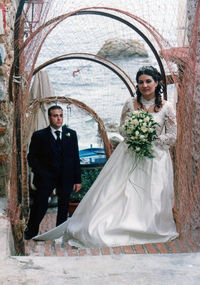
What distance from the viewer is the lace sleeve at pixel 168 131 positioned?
4.75m

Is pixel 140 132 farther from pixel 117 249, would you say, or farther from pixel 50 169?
pixel 50 169

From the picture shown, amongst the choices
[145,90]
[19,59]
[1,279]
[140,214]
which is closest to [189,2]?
[145,90]

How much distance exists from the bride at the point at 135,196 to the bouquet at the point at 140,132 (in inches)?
5.1

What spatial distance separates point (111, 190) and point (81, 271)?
205 centimetres

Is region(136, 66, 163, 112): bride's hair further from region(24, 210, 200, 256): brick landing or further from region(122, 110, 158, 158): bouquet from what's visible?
region(24, 210, 200, 256): brick landing

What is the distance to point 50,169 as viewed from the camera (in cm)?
566

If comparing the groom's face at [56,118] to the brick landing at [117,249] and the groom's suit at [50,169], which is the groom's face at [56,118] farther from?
the brick landing at [117,249]

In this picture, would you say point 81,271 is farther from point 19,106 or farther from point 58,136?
point 58,136

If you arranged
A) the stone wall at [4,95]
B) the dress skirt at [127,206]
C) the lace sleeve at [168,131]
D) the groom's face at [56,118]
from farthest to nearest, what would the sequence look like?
1. the groom's face at [56,118]
2. the stone wall at [4,95]
3. the lace sleeve at [168,131]
4. the dress skirt at [127,206]

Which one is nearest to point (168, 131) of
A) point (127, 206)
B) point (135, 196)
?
point (135, 196)

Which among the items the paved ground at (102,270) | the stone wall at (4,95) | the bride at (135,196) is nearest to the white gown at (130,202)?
the bride at (135,196)

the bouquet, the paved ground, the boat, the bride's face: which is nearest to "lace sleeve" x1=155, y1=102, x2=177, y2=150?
the bouquet

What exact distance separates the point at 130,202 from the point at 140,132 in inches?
31.1

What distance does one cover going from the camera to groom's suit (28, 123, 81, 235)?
5.52 metres
